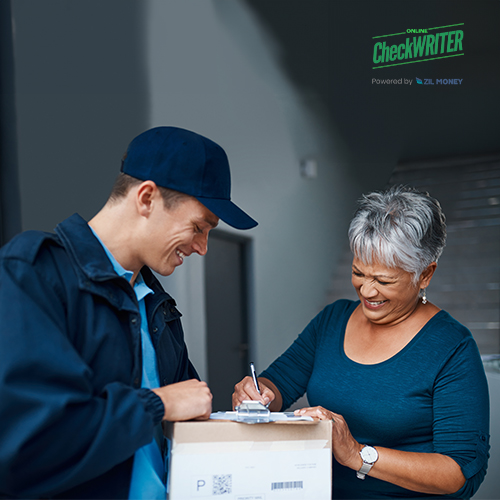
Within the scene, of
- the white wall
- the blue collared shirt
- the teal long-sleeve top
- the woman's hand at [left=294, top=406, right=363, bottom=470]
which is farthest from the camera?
the white wall

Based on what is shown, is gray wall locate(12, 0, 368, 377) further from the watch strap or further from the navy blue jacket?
the watch strap

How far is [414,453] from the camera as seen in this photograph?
1.23 meters

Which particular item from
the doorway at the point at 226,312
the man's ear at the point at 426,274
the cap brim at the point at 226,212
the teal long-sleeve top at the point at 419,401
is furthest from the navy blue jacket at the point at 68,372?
the doorway at the point at 226,312

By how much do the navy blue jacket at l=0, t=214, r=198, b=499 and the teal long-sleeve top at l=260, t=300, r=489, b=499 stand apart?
2.22 feet

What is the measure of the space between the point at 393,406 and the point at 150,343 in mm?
677

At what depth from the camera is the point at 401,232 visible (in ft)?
4.44

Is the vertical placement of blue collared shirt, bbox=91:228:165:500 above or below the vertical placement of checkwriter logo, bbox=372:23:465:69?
below

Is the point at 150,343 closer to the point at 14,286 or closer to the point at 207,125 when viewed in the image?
the point at 14,286

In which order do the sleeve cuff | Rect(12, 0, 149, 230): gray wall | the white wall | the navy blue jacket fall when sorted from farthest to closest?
the white wall → Rect(12, 0, 149, 230): gray wall → the sleeve cuff → the navy blue jacket

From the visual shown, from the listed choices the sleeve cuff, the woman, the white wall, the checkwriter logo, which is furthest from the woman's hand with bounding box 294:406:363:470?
the checkwriter logo

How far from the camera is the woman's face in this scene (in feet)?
4.57

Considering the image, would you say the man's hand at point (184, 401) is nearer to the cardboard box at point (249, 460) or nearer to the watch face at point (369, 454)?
the cardboard box at point (249, 460)

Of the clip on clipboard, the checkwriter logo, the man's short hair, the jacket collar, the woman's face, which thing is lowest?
the clip on clipboard

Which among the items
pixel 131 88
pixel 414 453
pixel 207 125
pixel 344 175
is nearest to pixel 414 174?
pixel 344 175
